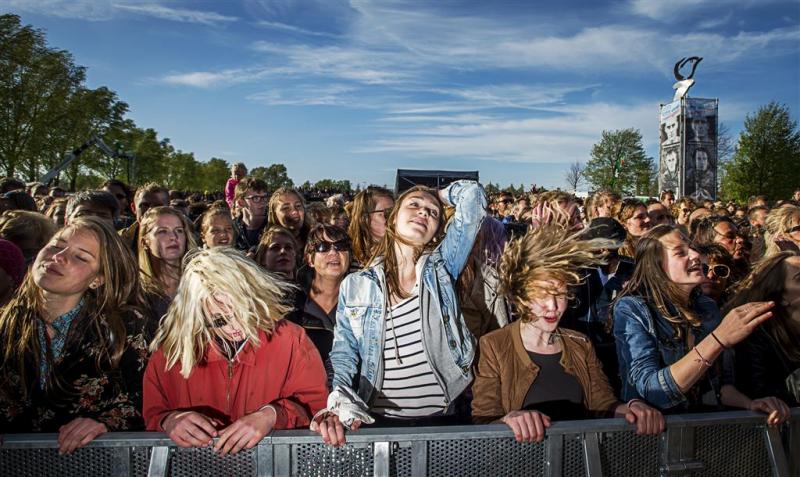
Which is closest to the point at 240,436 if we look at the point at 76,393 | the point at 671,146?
the point at 76,393

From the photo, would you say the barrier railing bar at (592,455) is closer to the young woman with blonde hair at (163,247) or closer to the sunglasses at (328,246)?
the sunglasses at (328,246)

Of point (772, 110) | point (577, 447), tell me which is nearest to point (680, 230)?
point (577, 447)

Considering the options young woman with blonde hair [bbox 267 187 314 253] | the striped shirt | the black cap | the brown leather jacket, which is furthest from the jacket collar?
young woman with blonde hair [bbox 267 187 314 253]

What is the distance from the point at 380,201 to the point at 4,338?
2607mm

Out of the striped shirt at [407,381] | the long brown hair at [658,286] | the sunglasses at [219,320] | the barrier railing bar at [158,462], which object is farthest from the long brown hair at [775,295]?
the barrier railing bar at [158,462]

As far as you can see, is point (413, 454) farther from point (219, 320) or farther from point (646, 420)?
point (219, 320)

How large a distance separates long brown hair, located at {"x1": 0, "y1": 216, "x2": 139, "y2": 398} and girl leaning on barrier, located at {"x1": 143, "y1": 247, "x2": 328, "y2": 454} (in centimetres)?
29

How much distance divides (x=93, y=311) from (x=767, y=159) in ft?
177

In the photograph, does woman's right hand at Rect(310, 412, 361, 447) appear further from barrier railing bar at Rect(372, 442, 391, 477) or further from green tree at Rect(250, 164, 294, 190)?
green tree at Rect(250, 164, 294, 190)

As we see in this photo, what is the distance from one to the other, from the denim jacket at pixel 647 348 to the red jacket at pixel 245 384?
137 cm

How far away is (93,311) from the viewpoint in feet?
8.21

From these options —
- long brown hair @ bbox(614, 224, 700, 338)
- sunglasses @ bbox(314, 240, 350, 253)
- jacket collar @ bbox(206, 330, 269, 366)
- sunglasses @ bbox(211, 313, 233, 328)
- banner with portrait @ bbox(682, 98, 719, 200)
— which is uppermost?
banner with portrait @ bbox(682, 98, 719, 200)

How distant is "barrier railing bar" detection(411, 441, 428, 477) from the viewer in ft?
6.20

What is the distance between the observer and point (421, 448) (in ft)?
6.21
